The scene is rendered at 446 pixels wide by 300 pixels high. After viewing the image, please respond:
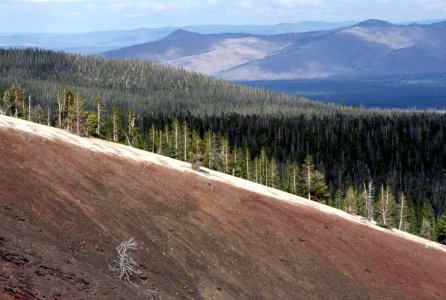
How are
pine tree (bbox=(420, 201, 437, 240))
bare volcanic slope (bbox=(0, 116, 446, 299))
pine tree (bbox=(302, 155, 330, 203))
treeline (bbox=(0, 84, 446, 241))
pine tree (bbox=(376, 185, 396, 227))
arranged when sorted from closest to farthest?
bare volcanic slope (bbox=(0, 116, 446, 299))
pine tree (bbox=(376, 185, 396, 227))
treeline (bbox=(0, 84, 446, 241))
pine tree (bbox=(302, 155, 330, 203))
pine tree (bbox=(420, 201, 437, 240))

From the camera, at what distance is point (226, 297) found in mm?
42188

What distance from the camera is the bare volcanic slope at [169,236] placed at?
121 feet

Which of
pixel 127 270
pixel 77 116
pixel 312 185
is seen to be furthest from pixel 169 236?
pixel 312 185

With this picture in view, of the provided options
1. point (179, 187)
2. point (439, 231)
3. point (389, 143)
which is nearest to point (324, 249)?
point (179, 187)

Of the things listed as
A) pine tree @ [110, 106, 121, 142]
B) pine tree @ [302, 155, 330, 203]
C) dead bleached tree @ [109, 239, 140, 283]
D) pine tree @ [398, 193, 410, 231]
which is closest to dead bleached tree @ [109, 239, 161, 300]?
dead bleached tree @ [109, 239, 140, 283]

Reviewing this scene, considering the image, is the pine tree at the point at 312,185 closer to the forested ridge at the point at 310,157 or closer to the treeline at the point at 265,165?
the treeline at the point at 265,165

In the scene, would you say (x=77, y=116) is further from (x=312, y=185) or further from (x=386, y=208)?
(x=386, y=208)

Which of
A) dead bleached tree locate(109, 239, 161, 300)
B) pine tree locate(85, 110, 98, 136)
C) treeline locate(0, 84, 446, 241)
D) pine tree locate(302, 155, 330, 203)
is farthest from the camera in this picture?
pine tree locate(302, 155, 330, 203)

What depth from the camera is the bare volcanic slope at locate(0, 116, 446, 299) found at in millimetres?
36906

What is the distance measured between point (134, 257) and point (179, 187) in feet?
63.1

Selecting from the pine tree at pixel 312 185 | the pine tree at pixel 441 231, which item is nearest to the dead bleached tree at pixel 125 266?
the pine tree at pixel 312 185

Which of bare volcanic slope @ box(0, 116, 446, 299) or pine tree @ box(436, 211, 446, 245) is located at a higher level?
bare volcanic slope @ box(0, 116, 446, 299)

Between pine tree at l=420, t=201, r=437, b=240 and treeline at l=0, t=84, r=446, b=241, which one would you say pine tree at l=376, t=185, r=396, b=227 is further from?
pine tree at l=420, t=201, r=437, b=240

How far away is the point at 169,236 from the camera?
48.3 metres
